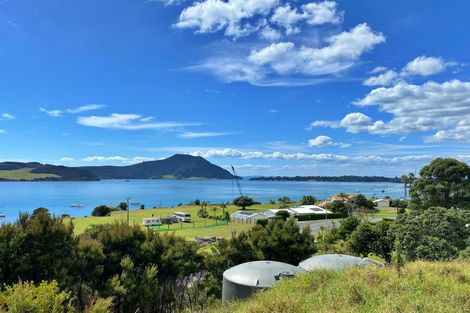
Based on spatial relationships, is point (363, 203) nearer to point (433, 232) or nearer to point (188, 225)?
point (188, 225)

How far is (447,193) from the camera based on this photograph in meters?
46.1

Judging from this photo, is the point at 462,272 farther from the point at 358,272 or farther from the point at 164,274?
the point at 164,274

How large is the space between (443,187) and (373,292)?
43.3 m

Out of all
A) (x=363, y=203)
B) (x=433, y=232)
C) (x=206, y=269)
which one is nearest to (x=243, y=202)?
(x=363, y=203)

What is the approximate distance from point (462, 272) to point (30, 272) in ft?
40.6

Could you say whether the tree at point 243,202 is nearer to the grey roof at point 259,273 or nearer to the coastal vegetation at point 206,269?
the coastal vegetation at point 206,269

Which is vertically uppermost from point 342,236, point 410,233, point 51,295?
point 51,295

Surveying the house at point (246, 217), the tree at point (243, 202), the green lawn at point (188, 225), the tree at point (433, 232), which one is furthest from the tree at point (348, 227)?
the tree at point (243, 202)

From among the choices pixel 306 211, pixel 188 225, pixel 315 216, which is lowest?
pixel 188 225

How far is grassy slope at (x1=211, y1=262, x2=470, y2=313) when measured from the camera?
689 cm

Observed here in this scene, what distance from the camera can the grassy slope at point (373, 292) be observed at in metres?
6.89

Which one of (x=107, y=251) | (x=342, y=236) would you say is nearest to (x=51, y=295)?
(x=107, y=251)

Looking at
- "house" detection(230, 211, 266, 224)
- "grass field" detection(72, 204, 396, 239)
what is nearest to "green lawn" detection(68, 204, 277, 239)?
"grass field" detection(72, 204, 396, 239)

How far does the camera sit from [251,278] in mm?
13117
